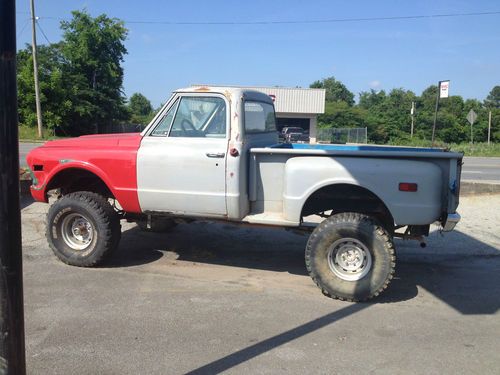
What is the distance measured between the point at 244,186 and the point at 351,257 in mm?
1371

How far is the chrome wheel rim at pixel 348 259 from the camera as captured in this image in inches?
195

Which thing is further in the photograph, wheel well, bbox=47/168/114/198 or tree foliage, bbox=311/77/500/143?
tree foliage, bbox=311/77/500/143

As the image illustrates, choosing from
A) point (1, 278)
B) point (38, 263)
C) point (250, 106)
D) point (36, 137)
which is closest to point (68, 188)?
point (38, 263)

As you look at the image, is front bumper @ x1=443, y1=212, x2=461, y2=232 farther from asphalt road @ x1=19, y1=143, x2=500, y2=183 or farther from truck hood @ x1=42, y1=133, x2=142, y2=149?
asphalt road @ x1=19, y1=143, x2=500, y2=183

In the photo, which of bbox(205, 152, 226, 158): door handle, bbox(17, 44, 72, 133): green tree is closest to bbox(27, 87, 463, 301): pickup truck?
bbox(205, 152, 226, 158): door handle

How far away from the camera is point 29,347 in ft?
12.2

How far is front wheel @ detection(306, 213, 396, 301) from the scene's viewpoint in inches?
190

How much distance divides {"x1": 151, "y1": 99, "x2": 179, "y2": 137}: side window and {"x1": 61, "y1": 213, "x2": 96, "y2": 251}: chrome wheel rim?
1.43m

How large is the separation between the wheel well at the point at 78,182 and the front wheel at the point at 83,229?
0.28 m

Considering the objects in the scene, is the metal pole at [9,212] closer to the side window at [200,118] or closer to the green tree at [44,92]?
the side window at [200,118]

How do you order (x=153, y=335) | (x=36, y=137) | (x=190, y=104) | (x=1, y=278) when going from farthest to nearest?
(x=36, y=137) < (x=190, y=104) < (x=153, y=335) < (x=1, y=278)

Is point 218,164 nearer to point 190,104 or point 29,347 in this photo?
point 190,104

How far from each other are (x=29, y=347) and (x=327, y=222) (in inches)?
117

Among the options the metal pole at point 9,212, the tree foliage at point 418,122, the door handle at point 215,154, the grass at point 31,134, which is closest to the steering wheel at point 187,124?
the door handle at point 215,154
